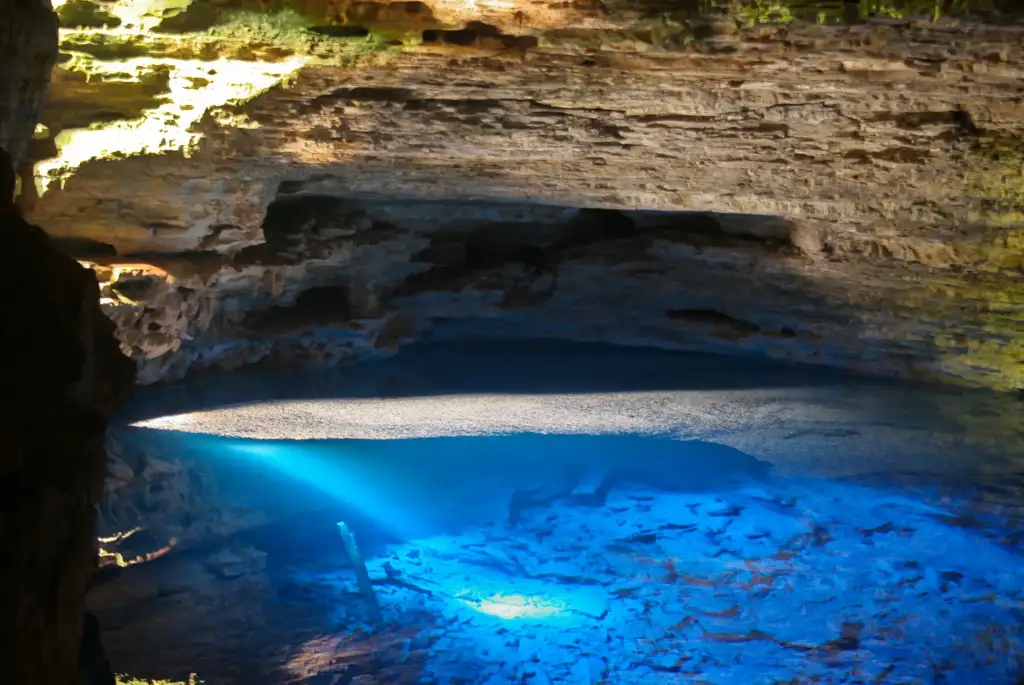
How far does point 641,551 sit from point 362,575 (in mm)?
2107

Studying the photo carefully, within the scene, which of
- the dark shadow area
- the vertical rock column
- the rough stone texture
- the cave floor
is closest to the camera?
the vertical rock column

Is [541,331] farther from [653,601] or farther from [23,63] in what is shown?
[23,63]

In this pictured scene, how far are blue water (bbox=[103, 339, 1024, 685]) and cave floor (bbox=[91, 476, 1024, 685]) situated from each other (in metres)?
0.02

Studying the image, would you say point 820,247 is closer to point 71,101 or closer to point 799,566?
point 799,566

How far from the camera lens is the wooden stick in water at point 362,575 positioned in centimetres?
565

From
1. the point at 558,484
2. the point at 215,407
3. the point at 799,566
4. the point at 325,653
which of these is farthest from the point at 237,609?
the point at 799,566

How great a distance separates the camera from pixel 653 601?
18.8ft

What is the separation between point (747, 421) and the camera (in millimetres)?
5535

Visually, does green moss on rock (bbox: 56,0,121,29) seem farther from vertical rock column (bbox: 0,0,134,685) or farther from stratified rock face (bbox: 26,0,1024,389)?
vertical rock column (bbox: 0,0,134,685)

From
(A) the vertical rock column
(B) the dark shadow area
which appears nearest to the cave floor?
(B) the dark shadow area

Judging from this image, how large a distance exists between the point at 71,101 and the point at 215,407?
2.16 meters

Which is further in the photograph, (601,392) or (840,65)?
(601,392)

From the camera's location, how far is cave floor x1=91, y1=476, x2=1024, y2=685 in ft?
16.3

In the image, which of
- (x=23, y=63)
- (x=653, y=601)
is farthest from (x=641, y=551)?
(x=23, y=63)
